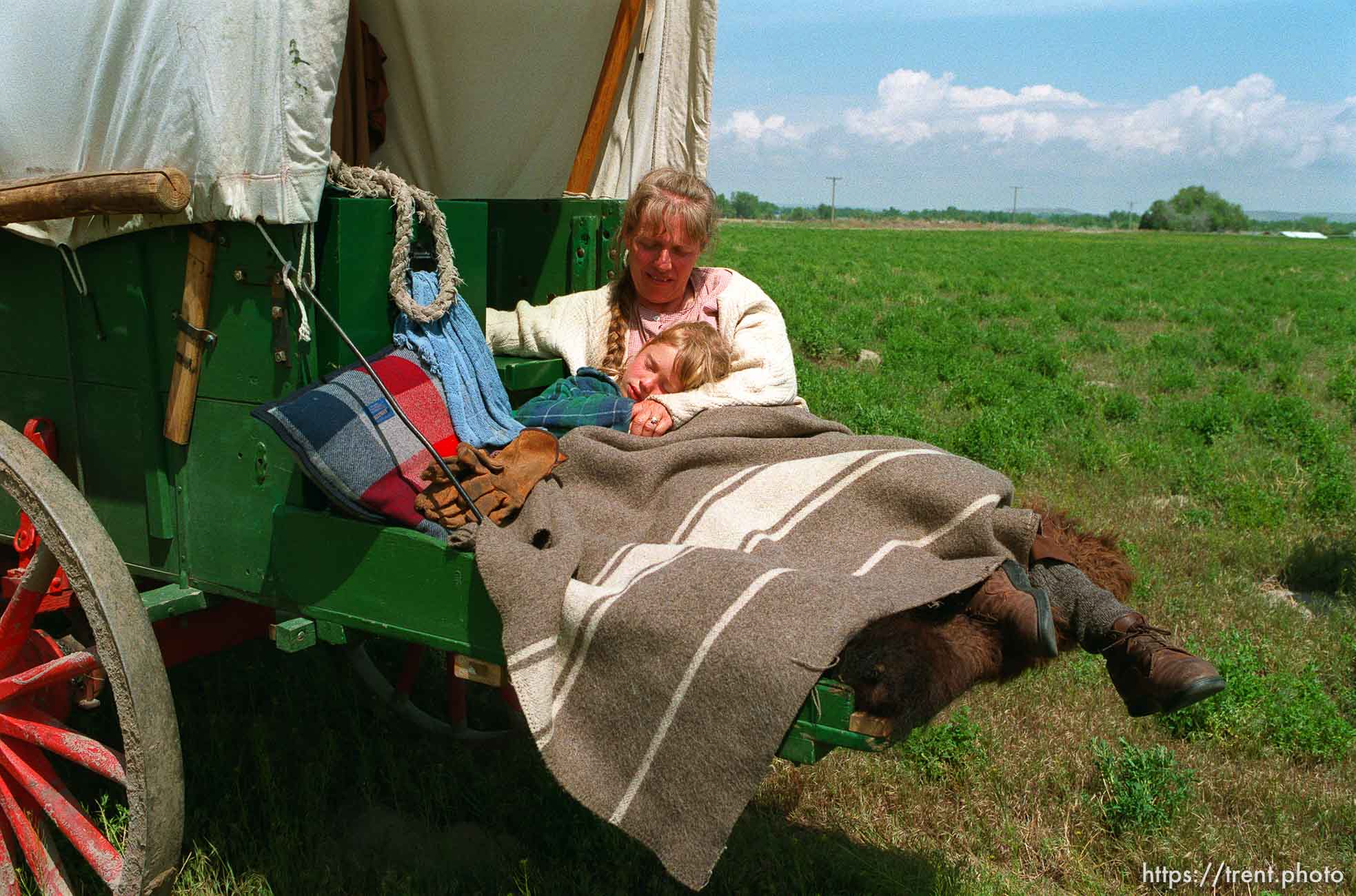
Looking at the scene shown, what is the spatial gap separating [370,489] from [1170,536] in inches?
183

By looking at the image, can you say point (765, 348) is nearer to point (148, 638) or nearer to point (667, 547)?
point (667, 547)

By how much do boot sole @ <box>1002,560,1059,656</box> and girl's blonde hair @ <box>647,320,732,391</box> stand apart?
1.14 metres

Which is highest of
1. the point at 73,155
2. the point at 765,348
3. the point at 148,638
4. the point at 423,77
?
the point at 423,77

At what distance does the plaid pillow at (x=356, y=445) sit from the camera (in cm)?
222

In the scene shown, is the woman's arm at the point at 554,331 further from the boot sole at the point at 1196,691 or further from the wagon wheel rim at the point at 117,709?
the boot sole at the point at 1196,691

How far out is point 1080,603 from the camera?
7.57ft

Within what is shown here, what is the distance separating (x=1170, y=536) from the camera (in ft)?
18.5

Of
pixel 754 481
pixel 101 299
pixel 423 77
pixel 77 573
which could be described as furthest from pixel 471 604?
pixel 423 77

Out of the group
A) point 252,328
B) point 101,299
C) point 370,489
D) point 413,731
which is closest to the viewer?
point 370,489

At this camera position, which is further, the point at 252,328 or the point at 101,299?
the point at 101,299

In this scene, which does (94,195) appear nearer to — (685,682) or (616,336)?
(616,336)

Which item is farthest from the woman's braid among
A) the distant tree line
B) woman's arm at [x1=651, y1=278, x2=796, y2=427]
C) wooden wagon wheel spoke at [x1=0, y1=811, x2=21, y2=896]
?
the distant tree line

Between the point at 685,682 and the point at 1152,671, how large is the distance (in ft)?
3.18

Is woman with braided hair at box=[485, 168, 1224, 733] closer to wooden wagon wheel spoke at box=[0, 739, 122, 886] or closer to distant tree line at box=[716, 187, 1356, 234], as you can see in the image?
wooden wagon wheel spoke at box=[0, 739, 122, 886]
